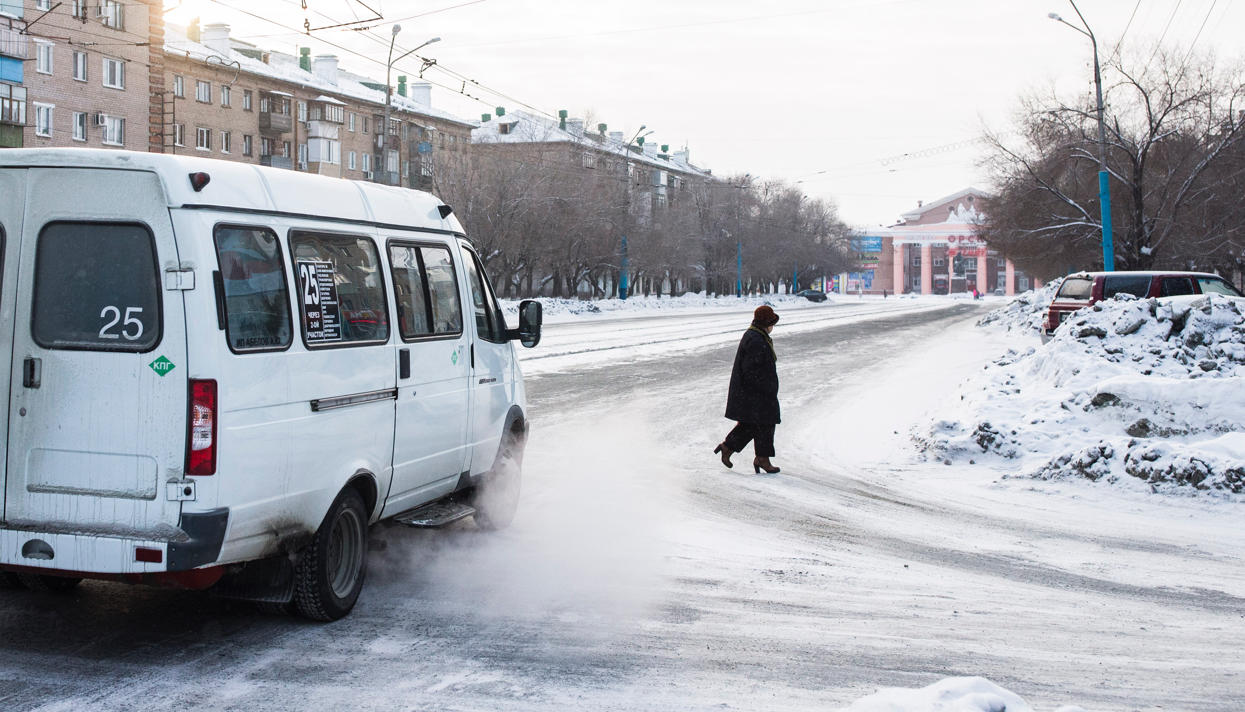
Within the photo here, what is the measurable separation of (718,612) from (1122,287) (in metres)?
19.7

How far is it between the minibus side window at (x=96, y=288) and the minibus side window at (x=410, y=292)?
1.56 meters

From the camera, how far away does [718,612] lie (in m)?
5.84

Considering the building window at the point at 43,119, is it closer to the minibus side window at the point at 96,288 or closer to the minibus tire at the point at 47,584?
the minibus tire at the point at 47,584

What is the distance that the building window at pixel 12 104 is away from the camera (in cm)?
4556

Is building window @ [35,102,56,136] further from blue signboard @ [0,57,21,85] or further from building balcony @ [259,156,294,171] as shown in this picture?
building balcony @ [259,156,294,171]

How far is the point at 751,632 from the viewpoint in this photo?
548 centimetres

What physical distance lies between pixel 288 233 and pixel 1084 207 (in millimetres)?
44861

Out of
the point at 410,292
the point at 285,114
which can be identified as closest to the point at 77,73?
the point at 285,114

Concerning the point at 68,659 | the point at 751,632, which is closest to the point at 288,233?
the point at 68,659

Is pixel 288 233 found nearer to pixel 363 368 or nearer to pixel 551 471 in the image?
pixel 363 368

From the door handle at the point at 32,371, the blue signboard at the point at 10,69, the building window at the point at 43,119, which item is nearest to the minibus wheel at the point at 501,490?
the door handle at the point at 32,371

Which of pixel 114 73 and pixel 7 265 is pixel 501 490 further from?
pixel 114 73

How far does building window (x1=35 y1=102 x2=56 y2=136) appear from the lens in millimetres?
48031

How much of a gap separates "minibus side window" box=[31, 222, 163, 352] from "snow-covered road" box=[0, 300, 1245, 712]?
1.34 metres
